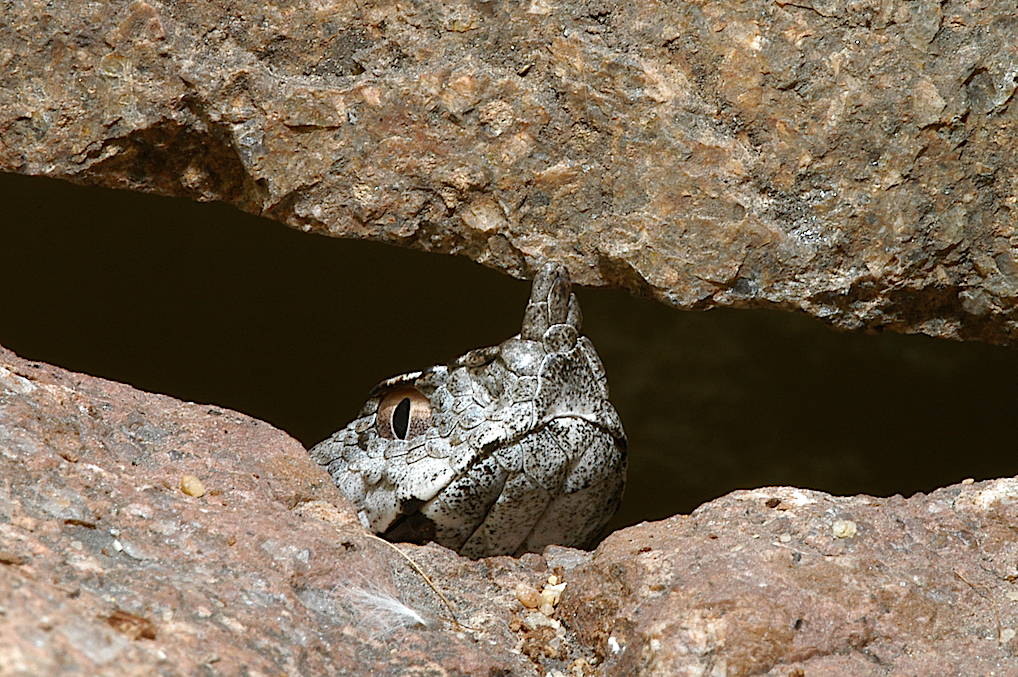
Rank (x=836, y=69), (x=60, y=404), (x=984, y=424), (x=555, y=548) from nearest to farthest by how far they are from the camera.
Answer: (x=60, y=404), (x=555, y=548), (x=836, y=69), (x=984, y=424)

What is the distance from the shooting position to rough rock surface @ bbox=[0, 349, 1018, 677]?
4.12 feet

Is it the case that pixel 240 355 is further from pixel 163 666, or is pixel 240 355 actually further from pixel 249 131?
pixel 163 666

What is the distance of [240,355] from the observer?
3.72 meters

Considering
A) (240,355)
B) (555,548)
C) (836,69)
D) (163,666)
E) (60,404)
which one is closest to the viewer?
(163,666)

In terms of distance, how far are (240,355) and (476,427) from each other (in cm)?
192

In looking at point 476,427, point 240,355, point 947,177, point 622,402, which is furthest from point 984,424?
→ point 240,355

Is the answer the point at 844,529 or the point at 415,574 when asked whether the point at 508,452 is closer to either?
the point at 415,574

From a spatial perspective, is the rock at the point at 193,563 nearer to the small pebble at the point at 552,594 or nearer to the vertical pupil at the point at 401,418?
the small pebble at the point at 552,594

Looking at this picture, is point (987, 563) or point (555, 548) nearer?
point (987, 563)

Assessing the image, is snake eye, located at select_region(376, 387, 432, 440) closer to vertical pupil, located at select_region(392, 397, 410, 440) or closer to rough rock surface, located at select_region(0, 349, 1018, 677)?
vertical pupil, located at select_region(392, 397, 410, 440)

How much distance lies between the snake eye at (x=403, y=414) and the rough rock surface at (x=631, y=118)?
44 centimetres

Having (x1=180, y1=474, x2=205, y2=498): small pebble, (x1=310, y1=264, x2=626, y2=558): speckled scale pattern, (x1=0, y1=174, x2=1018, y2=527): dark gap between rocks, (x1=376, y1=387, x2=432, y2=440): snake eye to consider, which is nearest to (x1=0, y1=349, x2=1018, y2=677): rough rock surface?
(x1=180, y1=474, x2=205, y2=498): small pebble

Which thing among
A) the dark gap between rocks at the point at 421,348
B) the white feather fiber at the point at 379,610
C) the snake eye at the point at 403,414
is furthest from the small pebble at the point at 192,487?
the dark gap between rocks at the point at 421,348

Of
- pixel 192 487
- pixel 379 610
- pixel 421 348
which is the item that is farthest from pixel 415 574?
pixel 421 348
